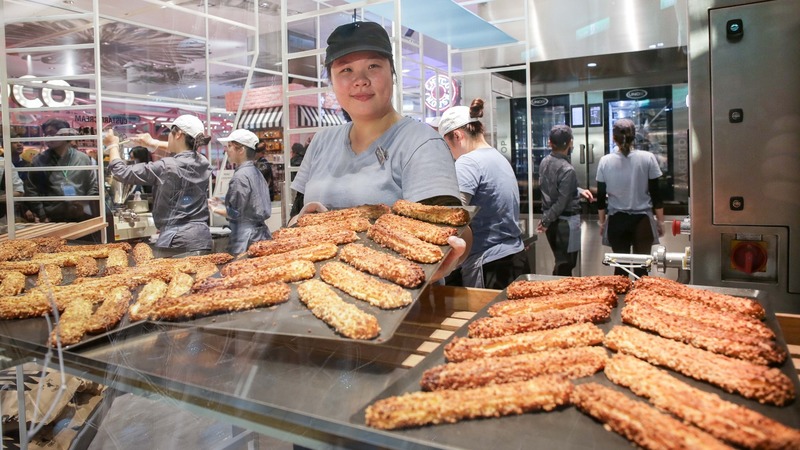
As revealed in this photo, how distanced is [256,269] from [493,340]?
531 millimetres

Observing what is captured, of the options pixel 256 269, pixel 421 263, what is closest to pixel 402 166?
pixel 421 263

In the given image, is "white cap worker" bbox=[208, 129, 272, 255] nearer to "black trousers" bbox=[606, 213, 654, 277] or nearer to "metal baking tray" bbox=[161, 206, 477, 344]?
"metal baking tray" bbox=[161, 206, 477, 344]

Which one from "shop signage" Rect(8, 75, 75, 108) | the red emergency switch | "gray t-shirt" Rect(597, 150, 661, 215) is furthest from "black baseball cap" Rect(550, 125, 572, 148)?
"shop signage" Rect(8, 75, 75, 108)

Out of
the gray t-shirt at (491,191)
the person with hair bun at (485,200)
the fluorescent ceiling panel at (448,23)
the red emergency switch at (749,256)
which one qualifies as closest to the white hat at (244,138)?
the fluorescent ceiling panel at (448,23)

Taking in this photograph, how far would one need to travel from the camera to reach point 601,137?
1782 millimetres

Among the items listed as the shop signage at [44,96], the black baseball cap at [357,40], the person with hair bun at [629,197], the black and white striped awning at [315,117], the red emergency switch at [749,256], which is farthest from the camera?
the person with hair bun at [629,197]

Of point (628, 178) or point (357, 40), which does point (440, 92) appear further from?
point (628, 178)

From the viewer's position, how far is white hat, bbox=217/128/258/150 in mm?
1276

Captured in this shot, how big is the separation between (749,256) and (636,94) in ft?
1.87

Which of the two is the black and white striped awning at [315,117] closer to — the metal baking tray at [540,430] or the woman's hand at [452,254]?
the woman's hand at [452,254]

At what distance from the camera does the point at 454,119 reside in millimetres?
1850

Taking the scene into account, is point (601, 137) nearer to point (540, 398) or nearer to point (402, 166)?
point (402, 166)

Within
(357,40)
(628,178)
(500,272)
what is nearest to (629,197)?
(628,178)

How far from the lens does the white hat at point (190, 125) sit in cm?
119
